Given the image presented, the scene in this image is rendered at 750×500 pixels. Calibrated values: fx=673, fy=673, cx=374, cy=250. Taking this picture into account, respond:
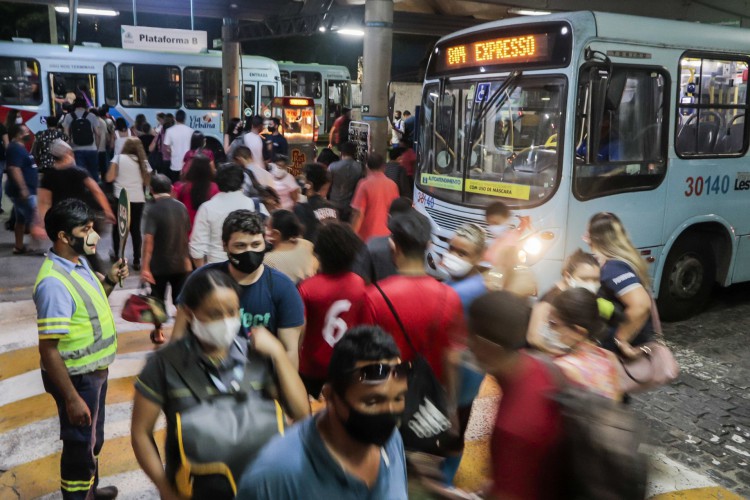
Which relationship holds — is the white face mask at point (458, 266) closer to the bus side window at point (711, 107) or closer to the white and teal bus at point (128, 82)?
the bus side window at point (711, 107)

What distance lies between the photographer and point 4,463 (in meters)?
4.71

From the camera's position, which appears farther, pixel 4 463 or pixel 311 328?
pixel 4 463

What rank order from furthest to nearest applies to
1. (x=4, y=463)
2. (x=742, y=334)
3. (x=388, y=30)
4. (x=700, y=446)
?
(x=388, y=30) < (x=742, y=334) < (x=700, y=446) < (x=4, y=463)

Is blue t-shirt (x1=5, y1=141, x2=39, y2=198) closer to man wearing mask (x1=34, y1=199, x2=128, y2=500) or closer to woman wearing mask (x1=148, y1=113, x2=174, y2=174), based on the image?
woman wearing mask (x1=148, y1=113, x2=174, y2=174)

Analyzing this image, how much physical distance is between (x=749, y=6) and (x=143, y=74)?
1812 centimetres

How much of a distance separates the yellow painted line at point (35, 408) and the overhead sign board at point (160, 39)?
1332 cm

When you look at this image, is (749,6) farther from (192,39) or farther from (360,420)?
(360,420)

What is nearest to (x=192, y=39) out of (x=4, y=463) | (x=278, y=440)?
(x=4, y=463)

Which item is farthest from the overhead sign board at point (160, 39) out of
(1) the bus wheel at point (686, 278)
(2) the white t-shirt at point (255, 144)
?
(1) the bus wheel at point (686, 278)

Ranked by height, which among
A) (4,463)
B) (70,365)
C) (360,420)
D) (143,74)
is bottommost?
(4,463)

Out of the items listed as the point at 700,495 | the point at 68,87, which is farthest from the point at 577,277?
the point at 68,87

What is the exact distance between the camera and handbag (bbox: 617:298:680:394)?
142 inches

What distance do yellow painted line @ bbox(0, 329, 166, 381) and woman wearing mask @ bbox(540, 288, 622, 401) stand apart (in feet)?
16.5

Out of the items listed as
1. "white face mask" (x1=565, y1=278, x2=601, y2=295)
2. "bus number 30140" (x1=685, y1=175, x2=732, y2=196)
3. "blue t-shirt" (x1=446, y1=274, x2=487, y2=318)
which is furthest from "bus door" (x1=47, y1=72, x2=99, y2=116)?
"white face mask" (x1=565, y1=278, x2=601, y2=295)
